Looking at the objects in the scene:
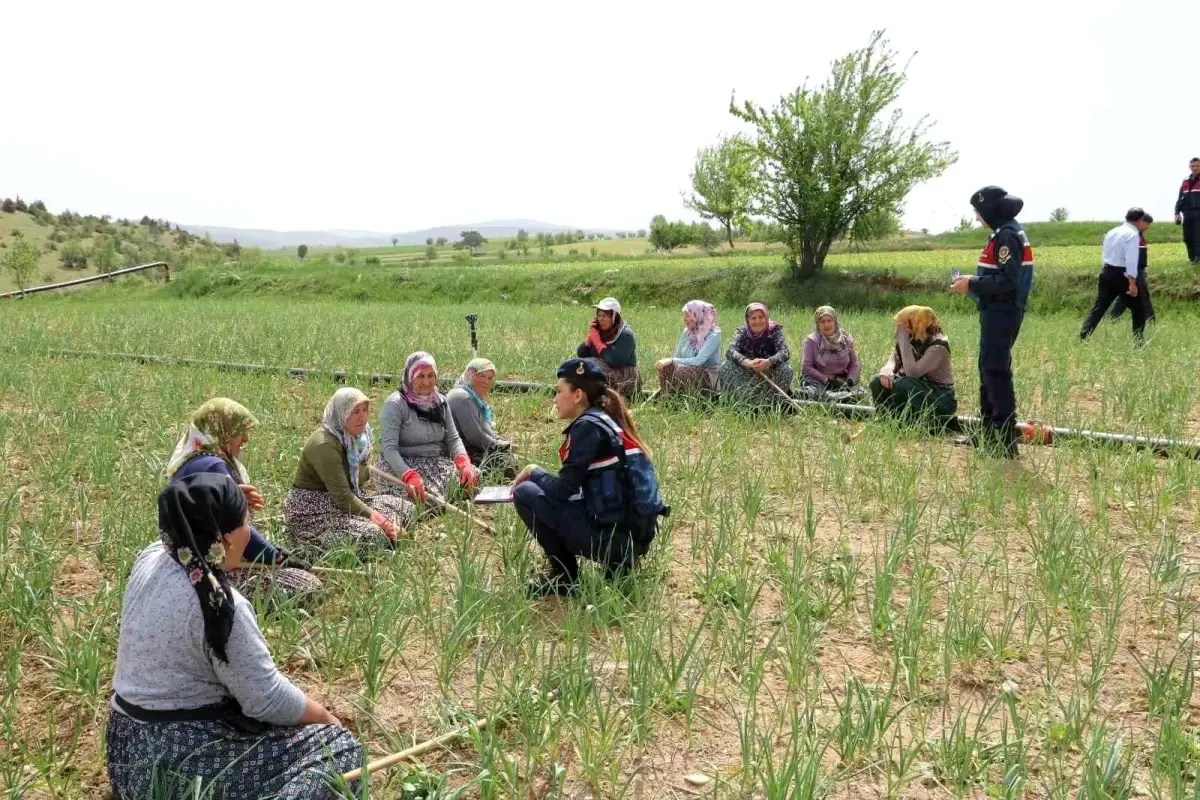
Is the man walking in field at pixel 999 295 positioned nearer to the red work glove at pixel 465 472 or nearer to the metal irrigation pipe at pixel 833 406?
the metal irrigation pipe at pixel 833 406

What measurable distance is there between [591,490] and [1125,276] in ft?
28.0

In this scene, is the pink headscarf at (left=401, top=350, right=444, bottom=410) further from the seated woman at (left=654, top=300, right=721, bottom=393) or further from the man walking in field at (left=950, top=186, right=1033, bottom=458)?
the man walking in field at (left=950, top=186, right=1033, bottom=458)

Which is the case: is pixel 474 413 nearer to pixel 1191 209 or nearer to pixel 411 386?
pixel 411 386

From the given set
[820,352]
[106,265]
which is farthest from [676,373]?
[106,265]

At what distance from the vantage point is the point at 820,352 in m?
7.14

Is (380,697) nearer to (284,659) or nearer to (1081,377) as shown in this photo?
(284,659)

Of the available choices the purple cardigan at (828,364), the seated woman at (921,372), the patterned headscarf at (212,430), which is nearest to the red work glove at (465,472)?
the patterned headscarf at (212,430)

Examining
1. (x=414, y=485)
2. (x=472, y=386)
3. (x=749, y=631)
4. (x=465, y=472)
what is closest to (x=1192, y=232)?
(x=472, y=386)

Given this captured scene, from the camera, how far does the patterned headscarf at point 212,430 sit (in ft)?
11.4

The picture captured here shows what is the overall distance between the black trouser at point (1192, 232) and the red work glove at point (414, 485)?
13.0 metres

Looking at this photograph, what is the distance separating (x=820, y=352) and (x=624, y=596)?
4289mm

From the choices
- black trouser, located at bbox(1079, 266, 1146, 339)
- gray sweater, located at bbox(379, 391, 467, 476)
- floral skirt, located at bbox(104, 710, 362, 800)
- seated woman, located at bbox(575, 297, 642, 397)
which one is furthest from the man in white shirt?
floral skirt, located at bbox(104, 710, 362, 800)

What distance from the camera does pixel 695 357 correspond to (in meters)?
7.34

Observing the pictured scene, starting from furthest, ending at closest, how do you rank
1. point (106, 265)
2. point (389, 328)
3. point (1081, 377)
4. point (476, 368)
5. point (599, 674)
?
point (106, 265) < point (389, 328) < point (1081, 377) < point (476, 368) < point (599, 674)
